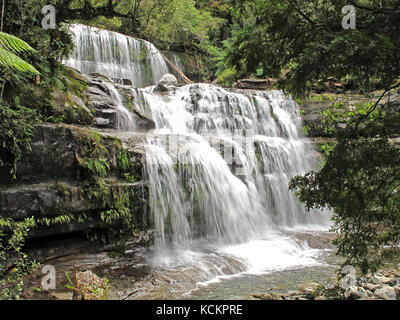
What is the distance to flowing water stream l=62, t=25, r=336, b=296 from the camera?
6.27m

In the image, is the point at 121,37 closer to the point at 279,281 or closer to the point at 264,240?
the point at 264,240

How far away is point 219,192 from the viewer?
7.67 metres

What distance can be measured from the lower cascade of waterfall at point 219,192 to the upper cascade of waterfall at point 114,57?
4.41m

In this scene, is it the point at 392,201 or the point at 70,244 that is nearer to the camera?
the point at 392,201

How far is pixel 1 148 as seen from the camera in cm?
503

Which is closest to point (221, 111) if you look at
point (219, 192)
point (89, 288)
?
point (219, 192)

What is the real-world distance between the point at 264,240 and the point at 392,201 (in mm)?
4699

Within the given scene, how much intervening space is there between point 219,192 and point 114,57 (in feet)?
34.2

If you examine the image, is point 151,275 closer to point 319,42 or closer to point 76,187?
point 76,187

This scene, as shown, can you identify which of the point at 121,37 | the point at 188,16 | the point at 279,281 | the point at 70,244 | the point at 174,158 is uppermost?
the point at 188,16

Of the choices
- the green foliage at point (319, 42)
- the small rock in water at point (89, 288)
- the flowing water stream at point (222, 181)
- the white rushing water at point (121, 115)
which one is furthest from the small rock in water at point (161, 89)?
the small rock in water at point (89, 288)

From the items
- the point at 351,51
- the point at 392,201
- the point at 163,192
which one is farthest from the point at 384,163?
the point at 163,192

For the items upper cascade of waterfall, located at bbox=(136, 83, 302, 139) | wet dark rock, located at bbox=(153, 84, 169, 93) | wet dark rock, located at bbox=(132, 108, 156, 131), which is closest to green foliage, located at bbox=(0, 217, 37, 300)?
wet dark rock, located at bbox=(132, 108, 156, 131)

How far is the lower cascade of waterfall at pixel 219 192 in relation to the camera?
6363 millimetres
